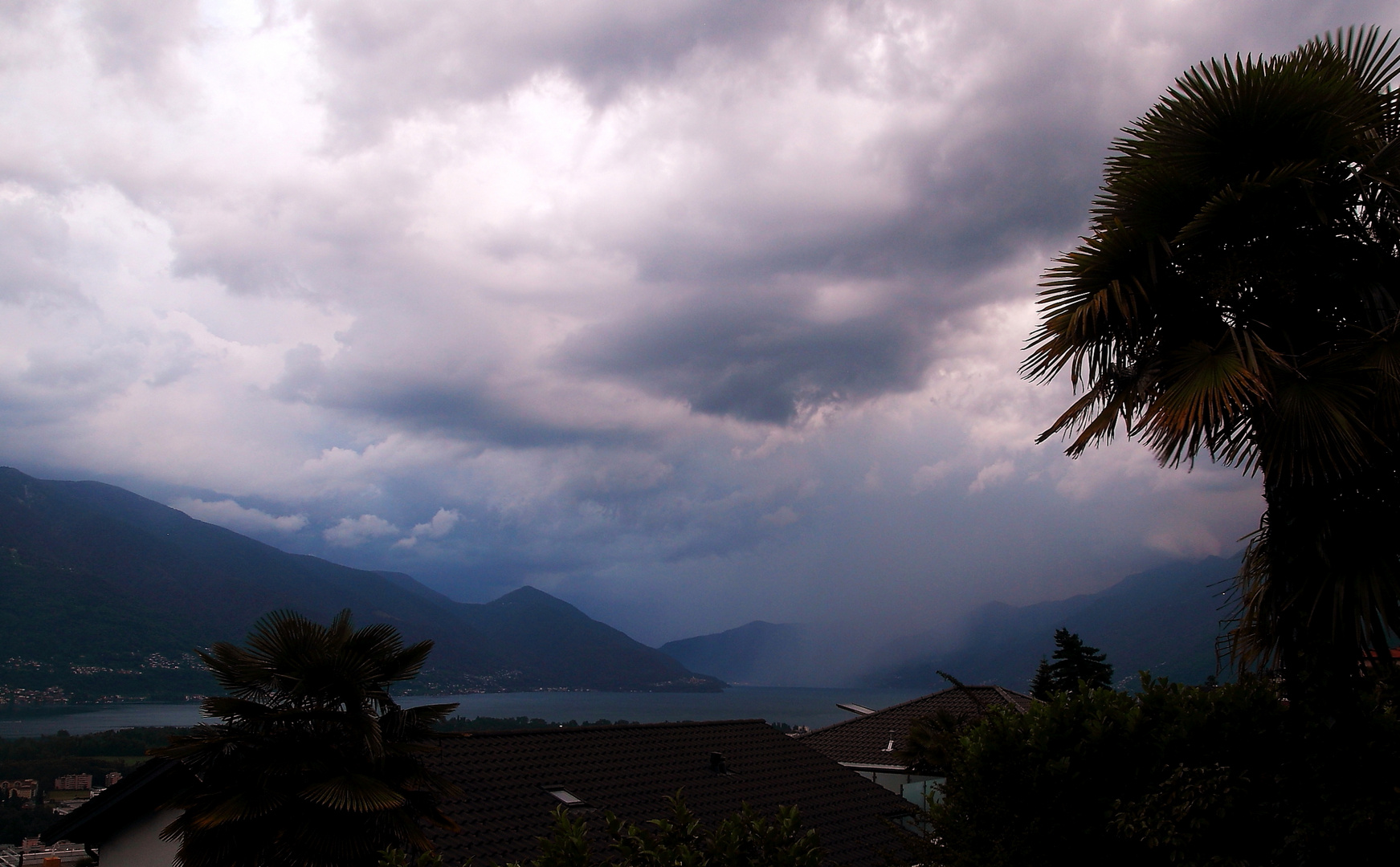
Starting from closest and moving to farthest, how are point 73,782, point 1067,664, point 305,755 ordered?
point 305,755, point 73,782, point 1067,664

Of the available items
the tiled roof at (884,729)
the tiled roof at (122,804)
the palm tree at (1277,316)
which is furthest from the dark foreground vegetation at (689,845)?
the tiled roof at (884,729)

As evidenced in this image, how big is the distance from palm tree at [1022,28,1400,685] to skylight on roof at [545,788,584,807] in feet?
42.8

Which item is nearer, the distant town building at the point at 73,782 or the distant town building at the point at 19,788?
the distant town building at the point at 19,788

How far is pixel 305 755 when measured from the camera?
444 inches

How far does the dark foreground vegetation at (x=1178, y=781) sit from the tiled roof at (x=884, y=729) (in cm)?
2716

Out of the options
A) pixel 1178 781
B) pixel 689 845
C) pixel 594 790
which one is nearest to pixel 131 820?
pixel 594 790

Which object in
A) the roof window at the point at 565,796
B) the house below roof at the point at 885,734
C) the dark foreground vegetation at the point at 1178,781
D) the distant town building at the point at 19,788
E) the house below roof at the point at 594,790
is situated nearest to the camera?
the dark foreground vegetation at the point at 1178,781

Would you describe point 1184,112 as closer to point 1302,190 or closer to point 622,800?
point 1302,190

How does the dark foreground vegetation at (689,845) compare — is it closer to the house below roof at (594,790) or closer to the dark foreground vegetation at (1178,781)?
the dark foreground vegetation at (1178,781)

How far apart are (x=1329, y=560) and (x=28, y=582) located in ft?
717

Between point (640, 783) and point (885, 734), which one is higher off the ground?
point (640, 783)

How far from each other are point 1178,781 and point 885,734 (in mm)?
31608

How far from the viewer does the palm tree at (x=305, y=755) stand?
10.7 meters

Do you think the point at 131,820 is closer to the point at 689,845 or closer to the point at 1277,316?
the point at 689,845
